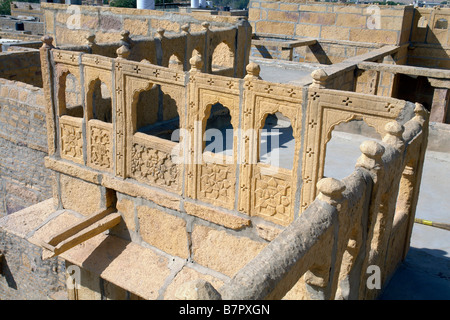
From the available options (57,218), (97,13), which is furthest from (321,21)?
(57,218)

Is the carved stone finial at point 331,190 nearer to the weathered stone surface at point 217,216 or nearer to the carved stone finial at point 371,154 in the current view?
Answer: the carved stone finial at point 371,154

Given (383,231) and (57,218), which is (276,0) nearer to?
(57,218)

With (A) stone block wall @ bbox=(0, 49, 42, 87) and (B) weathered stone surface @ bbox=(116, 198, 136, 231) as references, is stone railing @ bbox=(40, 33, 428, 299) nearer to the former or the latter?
(B) weathered stone surface @ bbox=(116, 198, 136, 231)

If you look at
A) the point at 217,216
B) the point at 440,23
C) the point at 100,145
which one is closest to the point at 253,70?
the point at 217,216

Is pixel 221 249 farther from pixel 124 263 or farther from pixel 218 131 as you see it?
pixel 218 131

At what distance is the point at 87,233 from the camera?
20.9 feet

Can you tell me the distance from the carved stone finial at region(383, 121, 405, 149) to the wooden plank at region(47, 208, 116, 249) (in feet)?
13.2

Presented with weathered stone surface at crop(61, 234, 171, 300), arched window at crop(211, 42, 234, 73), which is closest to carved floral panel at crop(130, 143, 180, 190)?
weathered stone surface at crop(61, 234, 171, 300)

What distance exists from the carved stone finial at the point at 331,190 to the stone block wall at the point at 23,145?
19.2ft

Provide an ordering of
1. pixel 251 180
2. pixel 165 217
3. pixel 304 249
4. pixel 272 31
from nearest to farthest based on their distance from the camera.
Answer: pixel 304 249 → pixel 251 180 → pixel 165 217 → pixel 272 31

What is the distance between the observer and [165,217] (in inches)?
245
